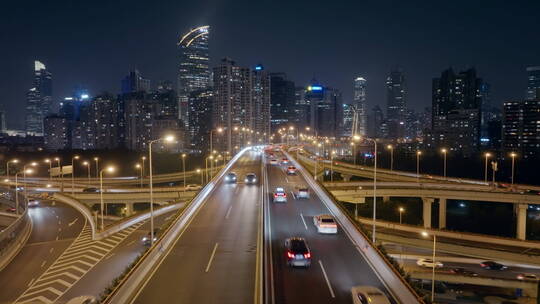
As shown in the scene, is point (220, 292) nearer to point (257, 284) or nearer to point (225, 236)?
point (257, 284)

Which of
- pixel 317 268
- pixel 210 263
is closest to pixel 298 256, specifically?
pixel 317 268

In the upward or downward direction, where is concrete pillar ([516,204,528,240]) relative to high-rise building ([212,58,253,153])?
downward

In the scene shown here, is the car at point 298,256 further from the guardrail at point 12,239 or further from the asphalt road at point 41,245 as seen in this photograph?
the guardrail at point 12,239

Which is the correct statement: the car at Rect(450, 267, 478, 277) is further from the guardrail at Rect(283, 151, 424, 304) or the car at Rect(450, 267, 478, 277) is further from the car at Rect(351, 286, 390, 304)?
the car at Rect(351, 286, 390, 304)

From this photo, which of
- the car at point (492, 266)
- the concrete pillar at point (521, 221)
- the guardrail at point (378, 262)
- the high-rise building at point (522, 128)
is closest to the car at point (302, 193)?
the guardrail at point (378, 262)

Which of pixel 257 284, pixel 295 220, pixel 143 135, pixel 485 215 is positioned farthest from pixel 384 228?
pixel 143 135

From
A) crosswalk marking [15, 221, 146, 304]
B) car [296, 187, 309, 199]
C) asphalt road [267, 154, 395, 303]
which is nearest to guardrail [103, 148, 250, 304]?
asphalt road [267, 154, 395, 303]
